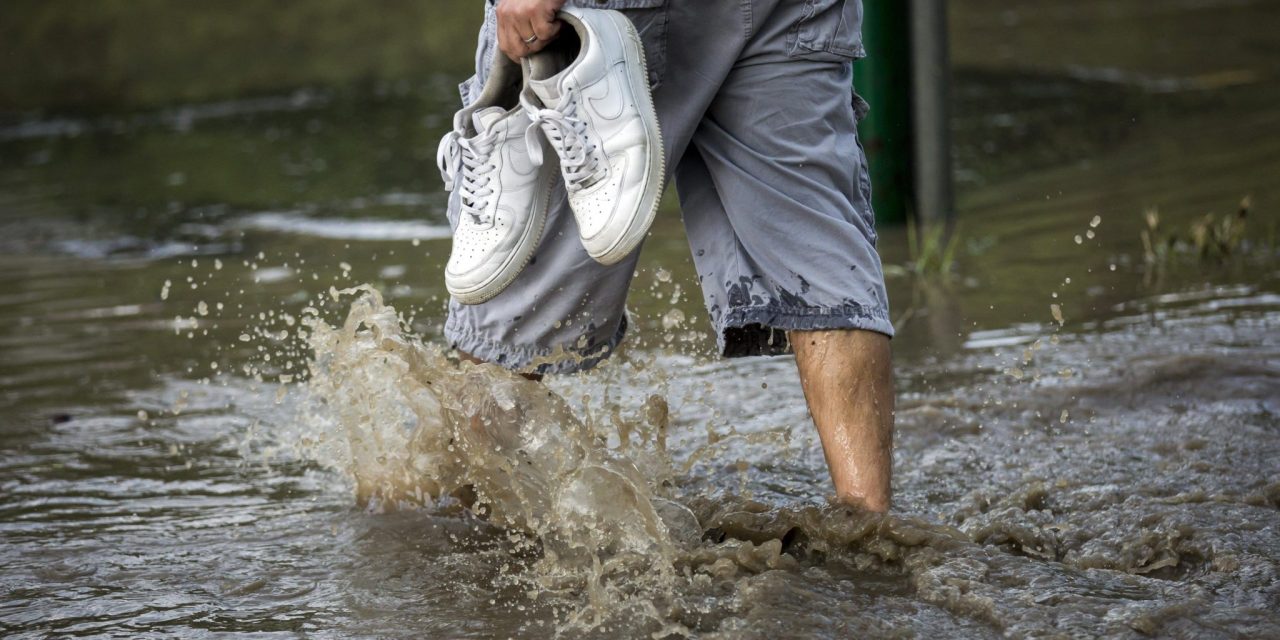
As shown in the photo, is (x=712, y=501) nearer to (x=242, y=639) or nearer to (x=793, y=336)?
(x=793, y=336)

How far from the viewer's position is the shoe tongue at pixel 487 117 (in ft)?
8.62

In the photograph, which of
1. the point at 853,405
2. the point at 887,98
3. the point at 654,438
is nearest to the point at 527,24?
the point at 853,405

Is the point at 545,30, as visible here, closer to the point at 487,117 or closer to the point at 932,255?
the point at 487,117

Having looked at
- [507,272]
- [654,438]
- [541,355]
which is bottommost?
[654,438]

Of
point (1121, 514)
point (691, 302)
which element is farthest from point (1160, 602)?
point (691, 302)

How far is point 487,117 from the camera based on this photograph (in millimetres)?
2635

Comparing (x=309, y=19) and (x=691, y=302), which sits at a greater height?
(x=309, y=19)

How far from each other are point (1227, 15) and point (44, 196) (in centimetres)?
837

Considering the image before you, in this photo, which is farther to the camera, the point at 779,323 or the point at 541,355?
the point at 541,355

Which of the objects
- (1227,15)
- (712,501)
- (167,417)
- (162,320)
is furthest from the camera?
(1227,15)

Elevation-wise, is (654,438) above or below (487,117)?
below

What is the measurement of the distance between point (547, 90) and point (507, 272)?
1.11 ft

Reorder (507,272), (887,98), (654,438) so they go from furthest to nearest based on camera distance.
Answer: (887,98) < (654,438) < (507,272)

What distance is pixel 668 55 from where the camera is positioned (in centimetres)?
260
